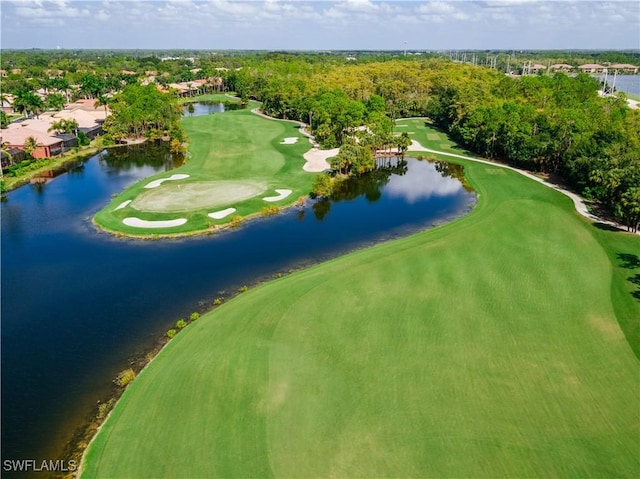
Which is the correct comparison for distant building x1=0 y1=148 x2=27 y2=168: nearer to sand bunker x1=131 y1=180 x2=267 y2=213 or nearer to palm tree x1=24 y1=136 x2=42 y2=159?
palm tree x1=24 y1=136 x2=42 y2=159

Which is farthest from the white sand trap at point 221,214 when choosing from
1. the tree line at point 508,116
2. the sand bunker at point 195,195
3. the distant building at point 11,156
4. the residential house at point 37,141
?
the residential house at point 37,141

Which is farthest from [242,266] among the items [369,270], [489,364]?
[489,364]

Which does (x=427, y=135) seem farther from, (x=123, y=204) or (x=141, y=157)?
(x=123, y=204)

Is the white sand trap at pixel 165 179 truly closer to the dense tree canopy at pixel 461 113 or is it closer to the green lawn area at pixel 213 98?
the dense tree canopy at pixel 461 113

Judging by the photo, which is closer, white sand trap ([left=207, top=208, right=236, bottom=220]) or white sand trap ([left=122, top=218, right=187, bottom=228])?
white sand trap ([left=122, top=218, right=187, bottom=228])

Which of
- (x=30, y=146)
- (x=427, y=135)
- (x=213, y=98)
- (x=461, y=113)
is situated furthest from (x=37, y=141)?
(x=213, y=98)

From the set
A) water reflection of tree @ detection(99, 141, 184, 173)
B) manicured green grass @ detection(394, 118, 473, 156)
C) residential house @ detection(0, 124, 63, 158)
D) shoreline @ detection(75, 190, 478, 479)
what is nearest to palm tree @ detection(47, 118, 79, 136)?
residential house @ detection(0, 124, 63, 158)

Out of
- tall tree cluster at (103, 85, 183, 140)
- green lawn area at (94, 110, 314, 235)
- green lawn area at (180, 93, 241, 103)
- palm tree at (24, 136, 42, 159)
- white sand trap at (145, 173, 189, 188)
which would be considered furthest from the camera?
green lawn area at (180, 93, 241, 103)
